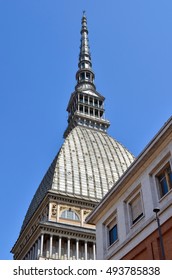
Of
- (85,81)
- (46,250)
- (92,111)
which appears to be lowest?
(46,250)

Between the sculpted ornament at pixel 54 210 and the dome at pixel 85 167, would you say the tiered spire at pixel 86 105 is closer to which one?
the dome at pixel 85 167

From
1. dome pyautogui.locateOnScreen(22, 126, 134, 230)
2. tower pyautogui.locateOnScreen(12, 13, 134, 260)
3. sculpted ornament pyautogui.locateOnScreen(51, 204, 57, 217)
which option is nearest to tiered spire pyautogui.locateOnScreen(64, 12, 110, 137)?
tower pyautogui.locateOnScreen(12, 13, 134, 260)

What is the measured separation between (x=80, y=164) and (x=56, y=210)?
20573 millimetres

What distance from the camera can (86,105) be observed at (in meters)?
111

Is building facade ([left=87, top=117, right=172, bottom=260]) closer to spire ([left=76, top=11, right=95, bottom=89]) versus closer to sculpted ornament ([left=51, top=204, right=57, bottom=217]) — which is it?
sculpted ornament ([left=51, top=204, right=57, bottom=217])

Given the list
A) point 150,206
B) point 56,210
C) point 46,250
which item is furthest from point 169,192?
point 56,210

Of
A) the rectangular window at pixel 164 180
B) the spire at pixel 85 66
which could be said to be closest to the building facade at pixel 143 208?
the rectangular window at pixel 164 180

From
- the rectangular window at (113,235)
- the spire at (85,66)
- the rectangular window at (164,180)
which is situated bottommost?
the rectangular window at (113,235)

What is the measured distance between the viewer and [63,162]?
88.9 metres

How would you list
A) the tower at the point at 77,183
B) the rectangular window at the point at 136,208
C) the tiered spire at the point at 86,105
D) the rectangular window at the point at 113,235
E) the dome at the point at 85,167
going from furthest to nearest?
the tiered spire at the point at 86,105 < the dome at the point at 85,167 < the tower at the point at 77,183 < the rectangular window at the point at 113,235 < the rectangular window at the point at 136,208

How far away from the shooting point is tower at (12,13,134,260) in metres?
66.3

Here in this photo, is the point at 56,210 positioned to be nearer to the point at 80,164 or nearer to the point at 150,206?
the point at 80,164

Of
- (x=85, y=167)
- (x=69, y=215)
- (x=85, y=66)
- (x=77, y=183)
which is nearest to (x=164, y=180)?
(x=69, y=215)

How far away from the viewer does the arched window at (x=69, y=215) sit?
71.4m
